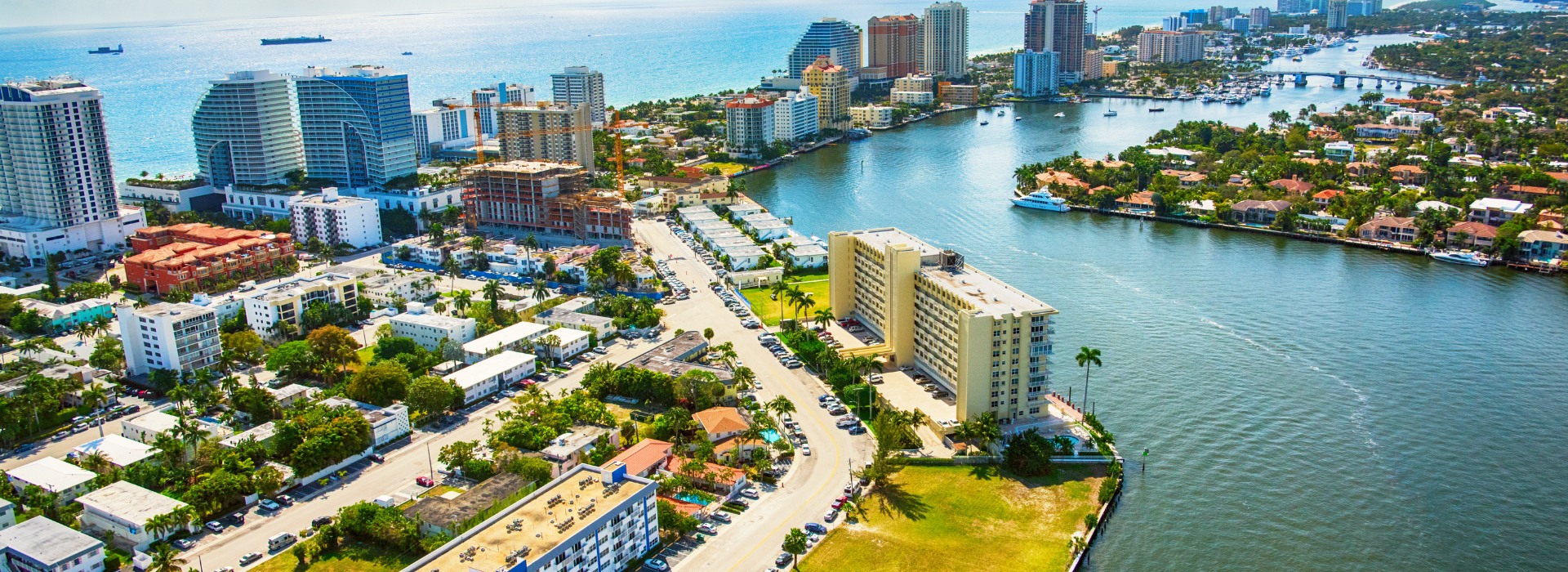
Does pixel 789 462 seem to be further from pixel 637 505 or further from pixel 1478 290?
pixel 1478 290

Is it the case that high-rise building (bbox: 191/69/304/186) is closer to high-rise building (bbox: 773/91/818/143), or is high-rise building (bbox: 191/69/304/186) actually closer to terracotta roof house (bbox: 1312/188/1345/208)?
high-rise building (bbox: 773/91/818/143)

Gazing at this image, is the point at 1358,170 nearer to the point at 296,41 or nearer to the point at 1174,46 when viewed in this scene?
the point at 1174,46

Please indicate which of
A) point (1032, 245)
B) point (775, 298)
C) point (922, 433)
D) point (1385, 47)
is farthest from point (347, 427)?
point (1385, 47)

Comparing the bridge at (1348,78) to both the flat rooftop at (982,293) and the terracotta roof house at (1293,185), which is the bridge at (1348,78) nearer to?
the terracotta roof house at (1293,185)

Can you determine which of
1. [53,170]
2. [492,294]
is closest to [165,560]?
[492,294]

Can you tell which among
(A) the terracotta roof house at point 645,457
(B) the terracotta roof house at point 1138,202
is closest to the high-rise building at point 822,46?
(B) the terracotta roof house at point 1138,202

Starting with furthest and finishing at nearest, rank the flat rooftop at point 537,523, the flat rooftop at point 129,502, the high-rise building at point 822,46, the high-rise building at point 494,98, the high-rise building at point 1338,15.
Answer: the high-rise building at point 1338,15 → the high-rise building at point 822,46 → the high-rise building at point 494,98 → the flat rooftop at point 129,502 → the flat rooftop at point 537,523

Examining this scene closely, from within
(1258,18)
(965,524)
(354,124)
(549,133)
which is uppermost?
(1258,18)
